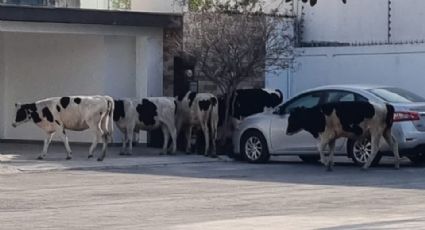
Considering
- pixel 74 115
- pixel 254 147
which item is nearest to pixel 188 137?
pixel 254 147

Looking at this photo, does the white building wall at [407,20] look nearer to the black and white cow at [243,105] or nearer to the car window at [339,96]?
the black and white cow at [243,105]

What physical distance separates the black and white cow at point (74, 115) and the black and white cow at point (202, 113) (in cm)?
223

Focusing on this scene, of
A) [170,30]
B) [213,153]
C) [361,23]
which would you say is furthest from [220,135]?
[361,23]

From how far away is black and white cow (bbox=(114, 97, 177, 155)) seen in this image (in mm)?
25672

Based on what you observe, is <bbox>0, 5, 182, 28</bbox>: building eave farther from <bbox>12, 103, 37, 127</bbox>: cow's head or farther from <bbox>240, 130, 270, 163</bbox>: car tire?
<bbox>240, 130, 270, 163</bbox>: car tire

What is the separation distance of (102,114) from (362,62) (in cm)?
767

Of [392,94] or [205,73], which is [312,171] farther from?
[205,73]

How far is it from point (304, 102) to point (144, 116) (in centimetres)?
410

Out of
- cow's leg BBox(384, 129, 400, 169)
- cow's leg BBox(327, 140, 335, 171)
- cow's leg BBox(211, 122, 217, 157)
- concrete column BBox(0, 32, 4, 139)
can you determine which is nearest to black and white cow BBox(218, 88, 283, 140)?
cow's leg BBox(211, 122, 217, 157)

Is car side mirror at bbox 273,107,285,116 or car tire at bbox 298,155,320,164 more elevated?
car side mirror at bbox 273,107,285,116

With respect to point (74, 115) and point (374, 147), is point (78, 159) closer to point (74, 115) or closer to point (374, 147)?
point (74, 115)

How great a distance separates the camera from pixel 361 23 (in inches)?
1178

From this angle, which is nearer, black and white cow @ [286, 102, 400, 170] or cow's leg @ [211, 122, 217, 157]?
black and white cow @ [286, 102, 400, 170]

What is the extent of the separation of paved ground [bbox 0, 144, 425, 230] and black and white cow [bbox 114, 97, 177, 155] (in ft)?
2.26
